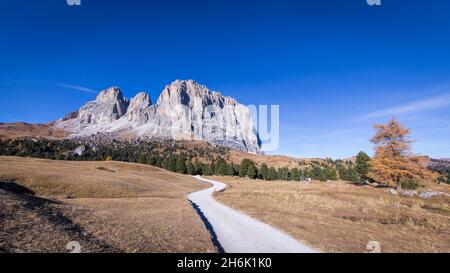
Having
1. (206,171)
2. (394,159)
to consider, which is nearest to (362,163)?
(394,159)

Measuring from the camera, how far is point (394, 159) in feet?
139

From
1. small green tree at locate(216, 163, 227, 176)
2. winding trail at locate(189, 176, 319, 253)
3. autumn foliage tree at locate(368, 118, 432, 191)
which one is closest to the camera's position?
winding trail at locate(189, 176, 319, 253)

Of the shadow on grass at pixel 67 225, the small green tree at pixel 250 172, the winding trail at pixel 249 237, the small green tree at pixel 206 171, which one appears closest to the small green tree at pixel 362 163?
the small green tree at pixel 250 172

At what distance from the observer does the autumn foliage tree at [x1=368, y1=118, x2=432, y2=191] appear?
136ft

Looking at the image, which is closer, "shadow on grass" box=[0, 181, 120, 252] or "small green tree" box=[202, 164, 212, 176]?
"shadow on grass" box=[0, 181, 120, 252]

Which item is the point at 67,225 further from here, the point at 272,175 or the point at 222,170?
the point at 272,175

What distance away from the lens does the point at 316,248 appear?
11.4 meters

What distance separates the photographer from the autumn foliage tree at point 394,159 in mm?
41406

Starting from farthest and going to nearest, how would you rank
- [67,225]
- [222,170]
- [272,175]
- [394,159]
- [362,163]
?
[222,170]
[272,175]
[362,163]
[394,159]
[67,225]

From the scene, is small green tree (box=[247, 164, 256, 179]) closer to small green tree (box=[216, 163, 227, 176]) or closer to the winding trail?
small green tree (box=[216, 163, 227, 176])

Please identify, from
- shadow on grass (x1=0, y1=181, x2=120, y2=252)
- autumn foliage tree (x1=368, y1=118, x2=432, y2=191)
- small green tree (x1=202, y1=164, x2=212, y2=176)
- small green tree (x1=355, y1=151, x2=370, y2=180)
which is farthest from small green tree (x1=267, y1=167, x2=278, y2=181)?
shadow on grass (x1=0, y1=181, x2=120, y2=252)

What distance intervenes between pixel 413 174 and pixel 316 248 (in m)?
40.9
